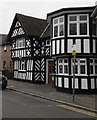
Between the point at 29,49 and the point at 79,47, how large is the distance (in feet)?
26.8

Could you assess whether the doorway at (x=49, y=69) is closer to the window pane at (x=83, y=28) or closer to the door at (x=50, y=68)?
the door at (x=50, y=68)

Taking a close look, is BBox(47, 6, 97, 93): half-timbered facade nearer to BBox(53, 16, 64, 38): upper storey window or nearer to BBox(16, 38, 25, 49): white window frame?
BBox(53, 16, 64, 38): upper storey window

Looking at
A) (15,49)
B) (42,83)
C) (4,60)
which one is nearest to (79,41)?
(42,83)

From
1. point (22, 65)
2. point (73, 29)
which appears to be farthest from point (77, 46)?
point (22, 65)

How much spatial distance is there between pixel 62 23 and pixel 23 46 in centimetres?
837

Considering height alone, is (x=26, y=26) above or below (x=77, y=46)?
above

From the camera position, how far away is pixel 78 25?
12.7 metres

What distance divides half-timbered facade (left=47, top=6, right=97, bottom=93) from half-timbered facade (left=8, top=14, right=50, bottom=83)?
16.6 feet

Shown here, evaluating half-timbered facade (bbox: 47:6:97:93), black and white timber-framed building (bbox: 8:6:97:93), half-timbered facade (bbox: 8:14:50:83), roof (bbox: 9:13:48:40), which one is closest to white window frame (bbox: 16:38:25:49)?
half-timbered facade (bbox: 8:14:50:83)

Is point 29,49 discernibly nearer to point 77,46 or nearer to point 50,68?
Answer: point 50,68

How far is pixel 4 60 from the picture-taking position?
3206 cm

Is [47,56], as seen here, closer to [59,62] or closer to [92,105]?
[59,62]

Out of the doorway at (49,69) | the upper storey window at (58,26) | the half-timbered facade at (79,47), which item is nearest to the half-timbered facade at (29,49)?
the doorway at (49,69)

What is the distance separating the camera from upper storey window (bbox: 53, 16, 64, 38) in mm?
13359
